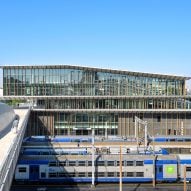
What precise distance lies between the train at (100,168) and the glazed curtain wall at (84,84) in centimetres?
2843

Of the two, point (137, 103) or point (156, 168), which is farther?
point (137, 103)

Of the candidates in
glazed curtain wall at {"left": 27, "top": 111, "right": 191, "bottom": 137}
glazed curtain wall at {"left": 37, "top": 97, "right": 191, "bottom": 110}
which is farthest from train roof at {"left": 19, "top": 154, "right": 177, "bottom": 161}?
glazed curtain wall at {"left": 27, "top": 111, "right": 191, "bottom": 137}

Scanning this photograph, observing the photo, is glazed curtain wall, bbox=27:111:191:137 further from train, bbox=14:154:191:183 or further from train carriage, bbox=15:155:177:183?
train carriage, bbox=15:155:177:183

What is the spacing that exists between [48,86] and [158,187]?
1358 inches

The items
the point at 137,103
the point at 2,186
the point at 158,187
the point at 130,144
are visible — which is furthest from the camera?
the point at 137,103

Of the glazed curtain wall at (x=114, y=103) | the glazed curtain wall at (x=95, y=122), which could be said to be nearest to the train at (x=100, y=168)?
the glazed curtain wall at (x=114, y=103)

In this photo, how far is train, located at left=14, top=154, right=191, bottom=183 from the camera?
3966 cm

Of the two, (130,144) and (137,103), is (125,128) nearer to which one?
(137,103)

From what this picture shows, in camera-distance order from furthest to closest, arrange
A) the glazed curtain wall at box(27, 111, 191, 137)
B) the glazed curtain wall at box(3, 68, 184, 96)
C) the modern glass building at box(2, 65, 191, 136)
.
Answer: the glazed curtain wall at box(27, 111, 191, 137) < the glazed curtain wall at box(3, 68, 184, 96) < the modern glass building at box(2, 65, 191, 136)

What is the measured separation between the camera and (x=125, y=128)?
69.6m

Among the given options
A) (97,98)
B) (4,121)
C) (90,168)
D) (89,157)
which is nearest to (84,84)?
(97,98)

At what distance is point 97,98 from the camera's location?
225 feet

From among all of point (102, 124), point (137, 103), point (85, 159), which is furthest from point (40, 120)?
point (85, 159)

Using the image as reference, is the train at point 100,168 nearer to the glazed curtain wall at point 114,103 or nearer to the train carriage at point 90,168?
the train carriage at point 90,168
